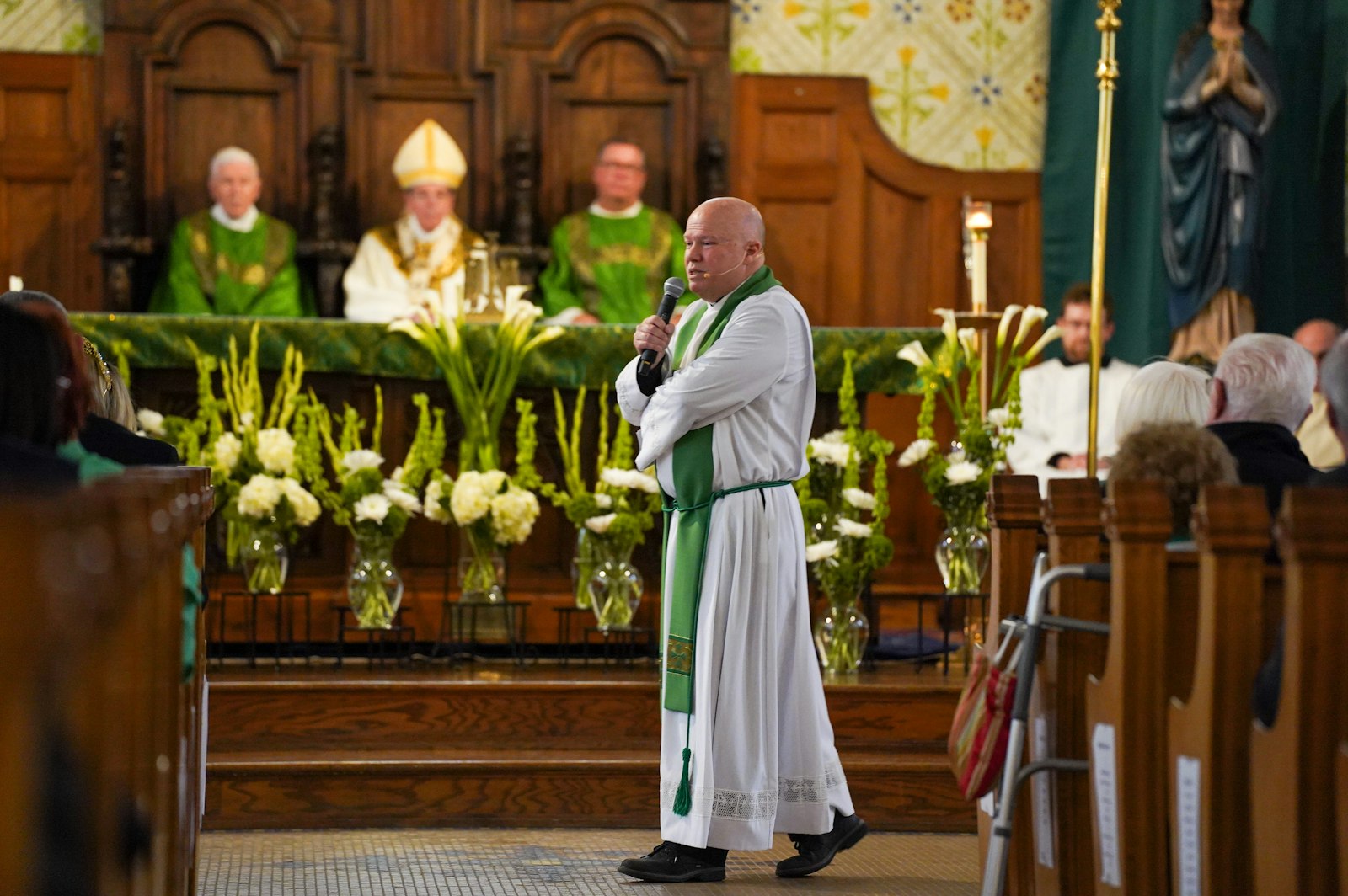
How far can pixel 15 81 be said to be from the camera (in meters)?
8.25

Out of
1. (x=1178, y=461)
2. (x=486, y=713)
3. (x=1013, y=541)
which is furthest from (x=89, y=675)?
(x=486, y=713)

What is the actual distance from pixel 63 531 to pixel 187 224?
277 inches

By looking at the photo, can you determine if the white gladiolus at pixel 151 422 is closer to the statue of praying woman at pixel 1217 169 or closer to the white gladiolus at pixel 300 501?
the white gladiolus at pixel 300 501

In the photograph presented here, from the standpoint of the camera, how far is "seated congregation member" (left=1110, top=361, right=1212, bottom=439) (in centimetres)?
347

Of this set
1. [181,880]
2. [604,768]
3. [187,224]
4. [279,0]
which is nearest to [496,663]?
[604,768]

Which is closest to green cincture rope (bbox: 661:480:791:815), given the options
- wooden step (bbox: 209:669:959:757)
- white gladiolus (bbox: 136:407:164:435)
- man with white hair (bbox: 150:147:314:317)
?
wooden step (bbox: 209:669:959:757)

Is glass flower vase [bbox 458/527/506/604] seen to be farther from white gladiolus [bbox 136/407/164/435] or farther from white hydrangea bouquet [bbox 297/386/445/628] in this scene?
white gladiolus [bbox 136/407/164/435]

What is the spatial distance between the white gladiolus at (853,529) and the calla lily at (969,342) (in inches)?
32.4

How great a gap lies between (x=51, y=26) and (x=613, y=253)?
278cm

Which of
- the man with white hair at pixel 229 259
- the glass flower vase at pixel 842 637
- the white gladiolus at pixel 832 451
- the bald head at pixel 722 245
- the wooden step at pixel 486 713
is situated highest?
the man with white hair at pixel 229 259

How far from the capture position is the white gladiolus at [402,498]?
541 centimetres

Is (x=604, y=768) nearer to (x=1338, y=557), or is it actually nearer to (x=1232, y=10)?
(x=1338, y=557)

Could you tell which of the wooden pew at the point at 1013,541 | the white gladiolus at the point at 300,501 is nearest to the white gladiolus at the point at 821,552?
the white gladiolus at the point at 300,501

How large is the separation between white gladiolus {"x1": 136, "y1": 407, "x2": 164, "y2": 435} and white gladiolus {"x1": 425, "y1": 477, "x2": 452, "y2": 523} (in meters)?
0.86
